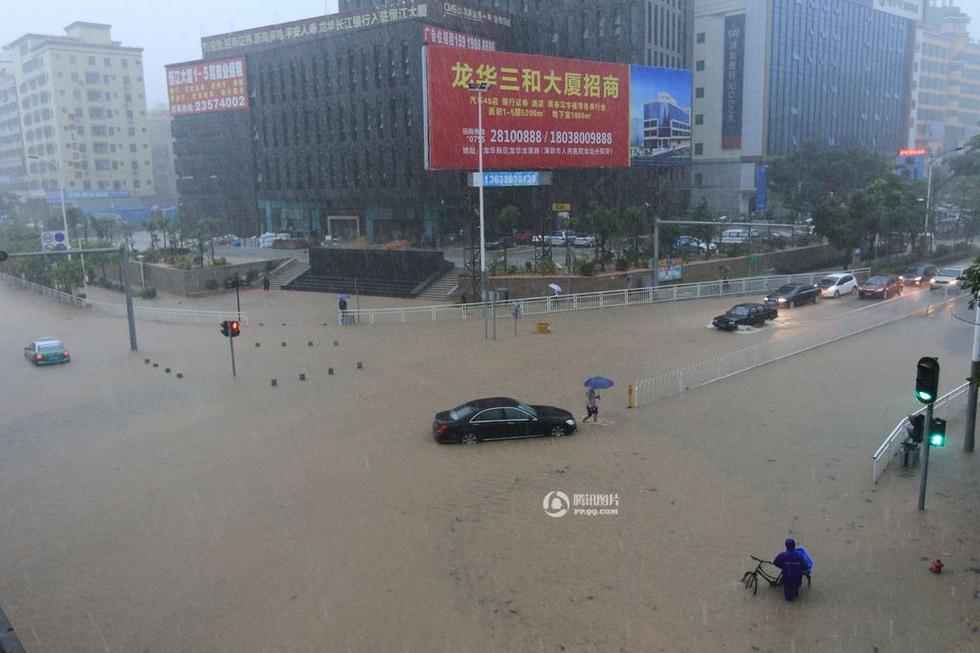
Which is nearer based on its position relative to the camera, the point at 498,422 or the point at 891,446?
the point at 891,446

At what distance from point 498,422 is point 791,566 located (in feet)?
26.4

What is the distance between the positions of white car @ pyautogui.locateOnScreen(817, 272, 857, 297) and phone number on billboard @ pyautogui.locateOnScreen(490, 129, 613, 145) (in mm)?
17695

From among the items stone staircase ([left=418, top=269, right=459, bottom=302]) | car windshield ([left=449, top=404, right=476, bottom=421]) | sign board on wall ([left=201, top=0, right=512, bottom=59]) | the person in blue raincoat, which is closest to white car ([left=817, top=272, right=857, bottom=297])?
stone staircase ([left=418, top=269, right=459, bottom=302])

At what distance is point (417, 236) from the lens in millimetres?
63281

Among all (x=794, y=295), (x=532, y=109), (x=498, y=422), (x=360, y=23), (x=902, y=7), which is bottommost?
(x=498, y=422)

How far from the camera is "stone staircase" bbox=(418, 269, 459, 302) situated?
40.9 metres

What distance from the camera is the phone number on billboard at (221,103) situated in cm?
7150

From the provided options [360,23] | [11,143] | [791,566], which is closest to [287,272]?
[360,23]

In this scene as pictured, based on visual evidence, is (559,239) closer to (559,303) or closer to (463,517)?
(559,303)

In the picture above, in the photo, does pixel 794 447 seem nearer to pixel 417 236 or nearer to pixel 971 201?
pixel 417 236

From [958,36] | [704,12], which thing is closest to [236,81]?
[704,12]

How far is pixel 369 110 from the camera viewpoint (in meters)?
62.2

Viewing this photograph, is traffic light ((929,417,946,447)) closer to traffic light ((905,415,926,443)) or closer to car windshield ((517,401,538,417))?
traffic light ((905,415,926,443))

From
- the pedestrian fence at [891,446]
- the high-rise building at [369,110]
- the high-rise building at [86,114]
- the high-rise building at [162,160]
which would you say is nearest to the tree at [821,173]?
the high-rise building at [369,110]
